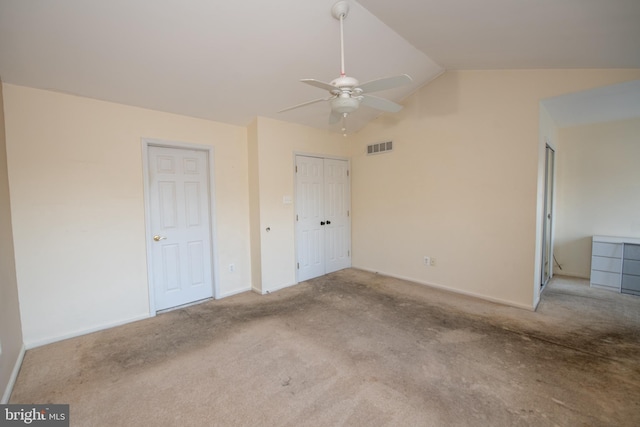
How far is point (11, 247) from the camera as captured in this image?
7.82 feet

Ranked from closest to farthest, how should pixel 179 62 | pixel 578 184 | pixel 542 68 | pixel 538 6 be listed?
pixel 538 6 < pixel 179 62 < pixel 542 68 < pixel 578 184

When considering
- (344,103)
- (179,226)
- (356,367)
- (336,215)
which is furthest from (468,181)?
(179,226)

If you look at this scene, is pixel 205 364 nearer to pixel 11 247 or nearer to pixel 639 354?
pixel 11 247

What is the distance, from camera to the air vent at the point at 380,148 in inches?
177

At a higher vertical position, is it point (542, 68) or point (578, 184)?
point (542, 68)

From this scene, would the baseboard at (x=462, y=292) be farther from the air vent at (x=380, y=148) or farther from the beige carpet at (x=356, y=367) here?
the air vent at (x=380, y=148)

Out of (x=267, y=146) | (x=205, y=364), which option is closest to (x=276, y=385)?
(x=205, y=364)

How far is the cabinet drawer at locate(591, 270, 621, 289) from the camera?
3.73 metres

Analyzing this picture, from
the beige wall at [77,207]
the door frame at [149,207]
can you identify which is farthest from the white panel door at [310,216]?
the beige wall at [77,207]

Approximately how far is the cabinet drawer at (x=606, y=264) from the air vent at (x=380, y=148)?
11.2ft

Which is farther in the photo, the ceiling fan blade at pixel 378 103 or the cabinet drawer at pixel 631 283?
the cabinet drawer at pixel 631 283

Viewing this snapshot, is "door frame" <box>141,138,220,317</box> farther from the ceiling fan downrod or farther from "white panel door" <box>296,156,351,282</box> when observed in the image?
the ceiling fan downrod

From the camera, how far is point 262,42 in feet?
8.38

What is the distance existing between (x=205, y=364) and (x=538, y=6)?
3877 mm
